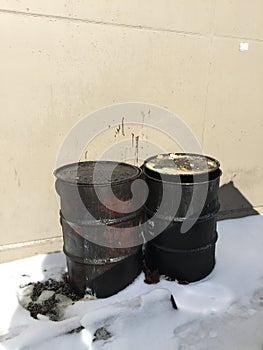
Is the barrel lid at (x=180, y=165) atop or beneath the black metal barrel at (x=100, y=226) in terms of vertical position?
atop

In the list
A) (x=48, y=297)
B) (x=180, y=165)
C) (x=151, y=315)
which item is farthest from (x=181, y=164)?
(x=48, y=297)

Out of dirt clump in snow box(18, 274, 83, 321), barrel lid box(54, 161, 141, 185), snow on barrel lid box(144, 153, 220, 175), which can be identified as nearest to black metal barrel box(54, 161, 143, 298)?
barrel lid box(54, 161, 141, 185)

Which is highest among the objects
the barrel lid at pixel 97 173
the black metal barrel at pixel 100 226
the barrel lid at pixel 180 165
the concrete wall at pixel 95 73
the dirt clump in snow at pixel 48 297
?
the concrete wall at pixel 95 73

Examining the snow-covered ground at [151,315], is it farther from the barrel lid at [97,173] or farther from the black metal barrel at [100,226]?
the barrel lid at [97,173]

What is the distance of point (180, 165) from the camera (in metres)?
2.92

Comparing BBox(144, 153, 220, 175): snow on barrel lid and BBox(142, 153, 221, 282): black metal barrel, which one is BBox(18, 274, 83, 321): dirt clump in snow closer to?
BBox(142, 153, 221, 282): black metal barrel

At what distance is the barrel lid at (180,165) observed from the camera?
2.70 meters

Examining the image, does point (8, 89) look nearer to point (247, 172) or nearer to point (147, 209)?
point (147, 209)

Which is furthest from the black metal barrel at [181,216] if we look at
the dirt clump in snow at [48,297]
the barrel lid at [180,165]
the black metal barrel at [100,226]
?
the dirt clump in snow at [48,297]

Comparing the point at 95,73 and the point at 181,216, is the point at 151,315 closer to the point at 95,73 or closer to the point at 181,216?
the point at 181,216

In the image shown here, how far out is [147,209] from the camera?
9.34ft

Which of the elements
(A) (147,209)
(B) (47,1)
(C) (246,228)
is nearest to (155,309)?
(A) (147,209)

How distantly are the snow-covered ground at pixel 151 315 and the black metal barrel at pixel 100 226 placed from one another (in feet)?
0.56

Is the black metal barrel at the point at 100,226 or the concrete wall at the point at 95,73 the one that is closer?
the black metal barrel at the point at 100,226
